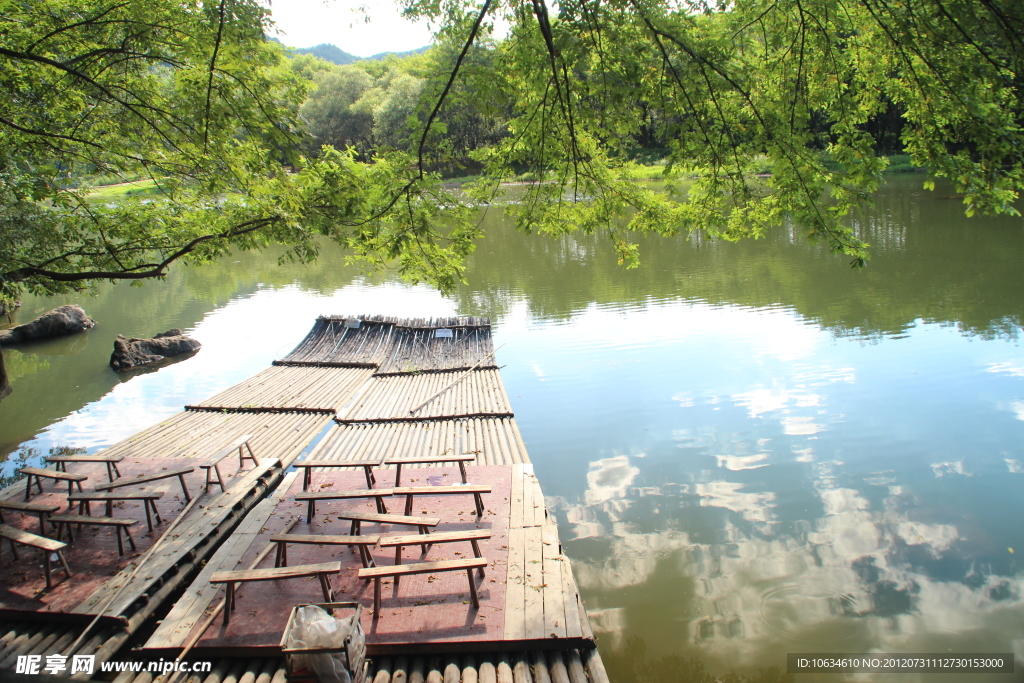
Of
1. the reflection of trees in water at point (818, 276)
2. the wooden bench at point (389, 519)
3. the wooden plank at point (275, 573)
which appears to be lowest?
the wooden plank at point (275, 573)

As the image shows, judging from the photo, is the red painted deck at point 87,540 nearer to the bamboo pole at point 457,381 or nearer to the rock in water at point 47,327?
the bamboo pole at point 457,381

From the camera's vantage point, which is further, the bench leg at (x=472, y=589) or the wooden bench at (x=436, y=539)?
the wooden bench at (x=436, y=539)

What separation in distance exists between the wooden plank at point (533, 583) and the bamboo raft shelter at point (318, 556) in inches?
0.5

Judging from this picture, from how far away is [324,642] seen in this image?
3531 mm

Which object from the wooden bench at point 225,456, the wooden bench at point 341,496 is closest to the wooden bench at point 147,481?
the wooden bench at point 225,456

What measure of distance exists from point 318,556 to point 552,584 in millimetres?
1881

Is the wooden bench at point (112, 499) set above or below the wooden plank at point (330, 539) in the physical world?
below

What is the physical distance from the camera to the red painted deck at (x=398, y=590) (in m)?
4.04

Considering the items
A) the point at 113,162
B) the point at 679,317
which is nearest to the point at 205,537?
the point at 113,162

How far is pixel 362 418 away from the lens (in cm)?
867

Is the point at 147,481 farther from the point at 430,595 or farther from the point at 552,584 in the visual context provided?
the point at 552,584

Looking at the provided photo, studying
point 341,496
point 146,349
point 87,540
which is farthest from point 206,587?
point 146,349

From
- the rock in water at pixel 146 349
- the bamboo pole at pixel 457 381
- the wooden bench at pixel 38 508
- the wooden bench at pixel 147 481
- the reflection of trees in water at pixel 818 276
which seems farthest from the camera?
the rock in water at pixel 146 349

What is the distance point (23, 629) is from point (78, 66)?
548 centimetres
